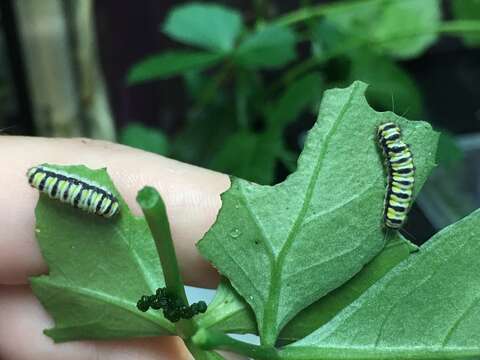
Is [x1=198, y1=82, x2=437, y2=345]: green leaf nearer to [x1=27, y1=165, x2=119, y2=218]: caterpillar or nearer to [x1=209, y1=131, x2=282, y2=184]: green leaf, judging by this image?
[x1=27, y1=165, x2=119, y2=218]: caterpillar

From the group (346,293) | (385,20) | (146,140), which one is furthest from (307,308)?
(385,20)

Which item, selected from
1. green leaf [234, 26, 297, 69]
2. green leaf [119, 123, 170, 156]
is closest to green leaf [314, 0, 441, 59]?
green leaf [234, 26, 297, 69]

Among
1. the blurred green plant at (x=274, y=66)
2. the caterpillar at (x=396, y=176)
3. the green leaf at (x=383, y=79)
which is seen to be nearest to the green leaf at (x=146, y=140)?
the blurred green plant at (x=274, y=66)

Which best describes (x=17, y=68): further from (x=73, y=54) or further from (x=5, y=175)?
(x=5, y=175)

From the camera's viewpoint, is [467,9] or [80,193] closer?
[80,193]

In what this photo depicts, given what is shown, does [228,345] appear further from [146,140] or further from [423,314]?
[146,140]

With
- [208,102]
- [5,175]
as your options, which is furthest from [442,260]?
[208,102]
